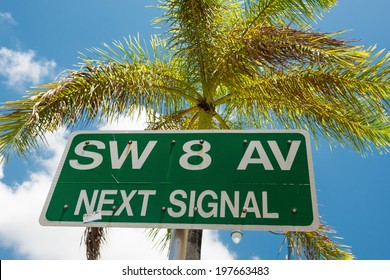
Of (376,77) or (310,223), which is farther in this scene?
(376,77)

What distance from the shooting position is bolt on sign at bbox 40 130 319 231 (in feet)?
5.96

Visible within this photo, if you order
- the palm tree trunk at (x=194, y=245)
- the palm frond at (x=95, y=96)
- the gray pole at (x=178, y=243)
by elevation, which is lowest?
the gray pole at (x=178, y=243)

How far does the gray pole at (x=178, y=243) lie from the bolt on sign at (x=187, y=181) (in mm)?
85

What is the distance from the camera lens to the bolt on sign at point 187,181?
1815 mm

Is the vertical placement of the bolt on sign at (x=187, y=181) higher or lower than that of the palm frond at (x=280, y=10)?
lower

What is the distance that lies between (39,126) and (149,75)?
1683 mm

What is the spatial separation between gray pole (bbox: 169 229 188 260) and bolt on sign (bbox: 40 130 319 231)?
0.09 meters

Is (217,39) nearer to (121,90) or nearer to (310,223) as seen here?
(121,90)

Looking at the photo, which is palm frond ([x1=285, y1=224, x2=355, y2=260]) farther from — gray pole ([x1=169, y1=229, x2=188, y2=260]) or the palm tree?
gray pole ([x1=169, y1=229, x2=188, y2=260])

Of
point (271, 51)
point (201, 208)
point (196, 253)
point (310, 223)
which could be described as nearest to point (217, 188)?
point (201, 208)

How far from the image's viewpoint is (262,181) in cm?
191

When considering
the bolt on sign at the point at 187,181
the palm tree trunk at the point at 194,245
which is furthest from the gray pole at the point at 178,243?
the palm tree trunk at the point at 194,245

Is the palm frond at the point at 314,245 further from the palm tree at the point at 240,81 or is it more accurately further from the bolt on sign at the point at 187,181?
the bolt on sign at the point at 187,181

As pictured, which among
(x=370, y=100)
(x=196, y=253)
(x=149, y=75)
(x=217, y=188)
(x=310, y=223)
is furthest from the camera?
(x=149, y=75)
